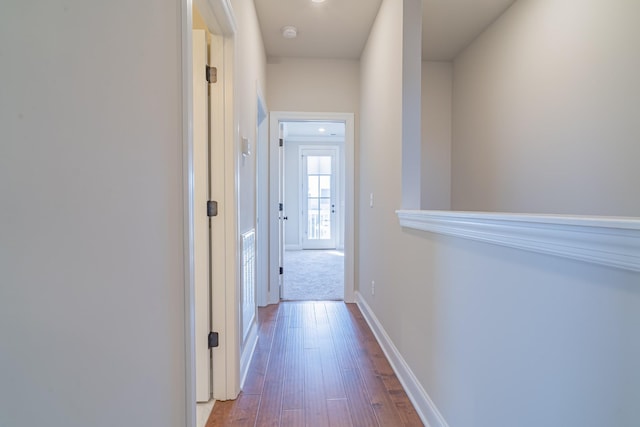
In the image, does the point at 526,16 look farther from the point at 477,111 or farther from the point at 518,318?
the point at 518,318

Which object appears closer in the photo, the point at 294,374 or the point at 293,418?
the point at 293,418

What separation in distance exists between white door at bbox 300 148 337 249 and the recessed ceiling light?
448 centimetres

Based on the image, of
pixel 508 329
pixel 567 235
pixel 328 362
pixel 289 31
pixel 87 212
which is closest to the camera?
pixel 87 212

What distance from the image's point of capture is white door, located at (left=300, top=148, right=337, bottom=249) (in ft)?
24.1

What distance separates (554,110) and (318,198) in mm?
5584

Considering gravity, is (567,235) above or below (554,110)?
below

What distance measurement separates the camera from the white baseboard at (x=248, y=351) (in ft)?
6.17

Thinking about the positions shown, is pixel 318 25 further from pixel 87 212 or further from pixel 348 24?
pixel 87 212

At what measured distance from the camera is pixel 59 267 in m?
0.51

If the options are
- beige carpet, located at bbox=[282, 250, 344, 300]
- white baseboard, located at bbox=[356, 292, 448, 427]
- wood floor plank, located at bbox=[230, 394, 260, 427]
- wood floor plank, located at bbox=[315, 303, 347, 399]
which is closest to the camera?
white baseboard, located at bbox=[356, 292, 448, 427]

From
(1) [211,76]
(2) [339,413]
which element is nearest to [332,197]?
(1) [211,76]

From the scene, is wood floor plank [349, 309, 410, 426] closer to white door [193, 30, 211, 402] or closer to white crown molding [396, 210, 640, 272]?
white door [193, 30, 211, 402]

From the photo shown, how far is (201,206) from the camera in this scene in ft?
5.36

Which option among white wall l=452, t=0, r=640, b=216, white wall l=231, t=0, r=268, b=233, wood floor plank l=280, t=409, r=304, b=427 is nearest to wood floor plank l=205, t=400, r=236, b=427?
wood floor plank l=280, t=409, r=304, b=427
